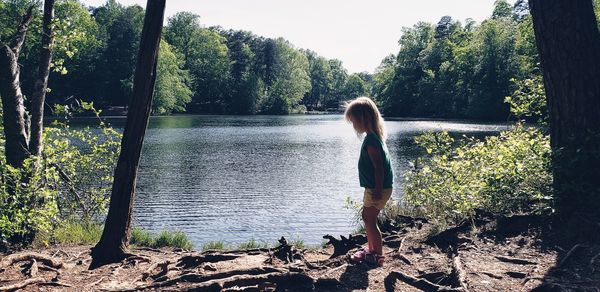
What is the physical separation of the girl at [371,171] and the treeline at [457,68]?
1742 inches

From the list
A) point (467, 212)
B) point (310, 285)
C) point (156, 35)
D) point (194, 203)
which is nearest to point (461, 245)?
point (467, 212)

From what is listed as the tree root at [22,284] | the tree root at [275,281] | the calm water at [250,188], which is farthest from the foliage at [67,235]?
the tree root at [275,281]

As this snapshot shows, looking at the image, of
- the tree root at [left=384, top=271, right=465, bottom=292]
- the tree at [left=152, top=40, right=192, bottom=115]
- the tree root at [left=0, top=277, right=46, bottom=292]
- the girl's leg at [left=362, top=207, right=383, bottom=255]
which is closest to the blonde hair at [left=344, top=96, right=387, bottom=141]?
the girl's leg at [left=362, top=207, right=383, bottom=255]

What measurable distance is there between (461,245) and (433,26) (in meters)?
93.4

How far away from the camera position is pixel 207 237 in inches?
535

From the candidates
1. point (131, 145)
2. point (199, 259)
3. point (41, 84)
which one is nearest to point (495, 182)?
point (199, 259)

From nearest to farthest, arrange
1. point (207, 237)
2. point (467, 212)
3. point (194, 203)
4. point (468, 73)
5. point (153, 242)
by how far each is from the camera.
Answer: point (467, 212) → point (153, 242) → point (207, 237) → point (194, 203) → point (468, 73)

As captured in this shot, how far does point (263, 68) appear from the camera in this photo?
108375 mm

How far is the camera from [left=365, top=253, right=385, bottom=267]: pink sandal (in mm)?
5258

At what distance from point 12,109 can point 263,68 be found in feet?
333

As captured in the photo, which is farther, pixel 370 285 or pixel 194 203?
pixel 194 203

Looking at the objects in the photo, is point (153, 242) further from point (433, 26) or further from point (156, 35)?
point (433, 26)

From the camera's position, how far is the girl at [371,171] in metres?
5.19

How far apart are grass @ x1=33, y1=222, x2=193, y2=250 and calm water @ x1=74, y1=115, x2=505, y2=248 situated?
2811mm
